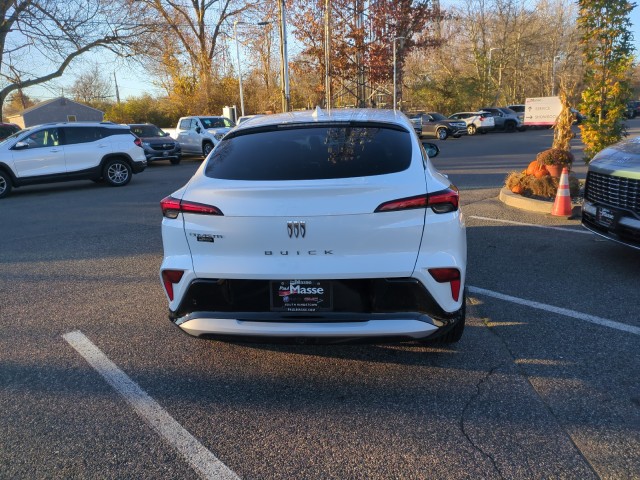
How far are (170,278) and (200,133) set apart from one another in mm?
19543

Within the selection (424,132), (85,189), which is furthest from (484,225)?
(424,132)

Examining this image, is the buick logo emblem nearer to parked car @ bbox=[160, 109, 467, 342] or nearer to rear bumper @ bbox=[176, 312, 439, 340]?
parked car @ bbox=[160, 109, 467, 342]

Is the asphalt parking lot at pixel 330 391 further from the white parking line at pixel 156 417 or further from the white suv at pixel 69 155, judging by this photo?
the white suv at pixel 69 155

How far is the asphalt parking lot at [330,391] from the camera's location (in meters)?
2.56

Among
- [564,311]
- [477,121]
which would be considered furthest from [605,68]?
[477,121]

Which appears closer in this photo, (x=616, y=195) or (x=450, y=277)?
(x=450, y=277)

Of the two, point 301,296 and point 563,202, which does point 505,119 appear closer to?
point 563,202

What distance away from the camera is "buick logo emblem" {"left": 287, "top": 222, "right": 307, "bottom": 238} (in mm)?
3002

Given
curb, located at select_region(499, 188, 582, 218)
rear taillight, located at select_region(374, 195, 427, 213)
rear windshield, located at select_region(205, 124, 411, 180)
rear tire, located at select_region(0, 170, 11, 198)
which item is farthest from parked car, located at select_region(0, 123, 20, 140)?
rear taillight, located at select_region(374, 195, 427, 213)

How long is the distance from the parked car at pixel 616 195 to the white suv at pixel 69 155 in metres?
12.0

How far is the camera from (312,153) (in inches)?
140

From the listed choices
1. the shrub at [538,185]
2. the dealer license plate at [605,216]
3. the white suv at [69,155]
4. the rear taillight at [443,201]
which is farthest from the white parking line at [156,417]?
the white suv at [69,155]

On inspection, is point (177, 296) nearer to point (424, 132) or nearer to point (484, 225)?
point (484, 225)

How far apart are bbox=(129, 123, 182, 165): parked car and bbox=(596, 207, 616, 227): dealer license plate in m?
17.0
